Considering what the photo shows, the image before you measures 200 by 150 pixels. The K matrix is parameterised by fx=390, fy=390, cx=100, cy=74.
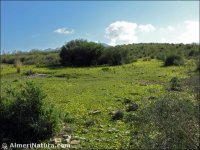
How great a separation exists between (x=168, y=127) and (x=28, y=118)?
14.2ft

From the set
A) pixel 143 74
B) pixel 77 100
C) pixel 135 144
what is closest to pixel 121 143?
pixel 135 144

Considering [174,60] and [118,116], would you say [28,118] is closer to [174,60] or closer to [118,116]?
[118,116]

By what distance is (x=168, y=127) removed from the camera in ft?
31.8

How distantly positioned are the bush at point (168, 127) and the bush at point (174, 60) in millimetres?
27589

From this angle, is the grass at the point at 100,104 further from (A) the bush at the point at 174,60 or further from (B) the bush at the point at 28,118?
(A) the bush at the point at 174,60

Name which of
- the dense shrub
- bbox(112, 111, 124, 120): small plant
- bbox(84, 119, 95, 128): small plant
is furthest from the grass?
the dense shrub

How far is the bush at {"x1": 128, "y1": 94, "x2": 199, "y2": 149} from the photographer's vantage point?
9.35m

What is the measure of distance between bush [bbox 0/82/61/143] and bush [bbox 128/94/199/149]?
2588 millimetres

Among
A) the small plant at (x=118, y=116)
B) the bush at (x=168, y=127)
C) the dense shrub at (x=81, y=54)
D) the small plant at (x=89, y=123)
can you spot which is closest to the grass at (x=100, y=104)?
the small plant at (x=89, y=123)

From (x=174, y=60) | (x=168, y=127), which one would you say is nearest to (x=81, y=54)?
(x=174, y=60)

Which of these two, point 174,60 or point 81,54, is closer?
point 174,60

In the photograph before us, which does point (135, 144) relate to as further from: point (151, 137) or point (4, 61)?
point (4, 61)

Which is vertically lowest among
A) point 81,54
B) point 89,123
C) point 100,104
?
point 89,123

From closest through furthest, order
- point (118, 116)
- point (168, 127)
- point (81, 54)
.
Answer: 1. point (168, 127)
2. point (118, 116)
3. point (81, 54)
